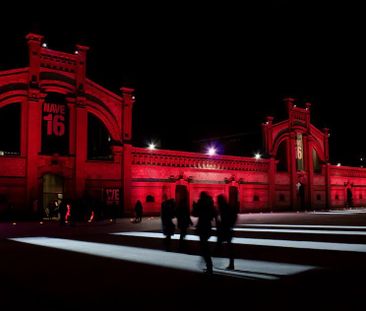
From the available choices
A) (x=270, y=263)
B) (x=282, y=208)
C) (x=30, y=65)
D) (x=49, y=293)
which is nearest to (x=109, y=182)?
(x=30, y=65)

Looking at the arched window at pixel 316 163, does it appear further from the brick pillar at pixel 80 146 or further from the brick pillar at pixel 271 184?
the brick pillar at pixel 80 146

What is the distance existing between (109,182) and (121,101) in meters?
6.85

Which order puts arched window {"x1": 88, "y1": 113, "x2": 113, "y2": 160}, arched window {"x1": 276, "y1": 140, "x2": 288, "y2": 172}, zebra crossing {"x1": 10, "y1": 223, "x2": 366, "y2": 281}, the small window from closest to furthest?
zebra crossing {"x1": 10, "y1": 223, "x2": 366, "y2": 281}, arched window {"x1": 88, "y1": 113, "x2": 113, "y2": 160}, the small window, arched window {"x1": 276, "y1": 140, "x2": 288, "y2": 172}

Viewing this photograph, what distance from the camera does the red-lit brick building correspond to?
32.5 meters

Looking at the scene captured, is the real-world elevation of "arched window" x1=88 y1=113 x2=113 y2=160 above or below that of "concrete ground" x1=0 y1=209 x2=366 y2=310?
above

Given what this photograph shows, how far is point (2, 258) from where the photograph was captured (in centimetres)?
1293

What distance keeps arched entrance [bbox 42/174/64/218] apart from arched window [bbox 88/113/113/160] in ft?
10.9

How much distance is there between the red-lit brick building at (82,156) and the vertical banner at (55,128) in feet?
0.23

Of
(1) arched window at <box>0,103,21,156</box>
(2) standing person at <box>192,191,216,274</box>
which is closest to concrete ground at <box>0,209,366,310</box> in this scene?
(2) standing person at <box>192,191,216,274</box>

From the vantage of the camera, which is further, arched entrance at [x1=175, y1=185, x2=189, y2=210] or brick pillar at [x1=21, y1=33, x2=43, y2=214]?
arched entrance at [x1=175, y1=185, x2=189, y2=210]

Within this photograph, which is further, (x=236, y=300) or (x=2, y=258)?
(x=2, y=258)

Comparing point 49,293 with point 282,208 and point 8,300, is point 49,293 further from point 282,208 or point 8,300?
point 282,208

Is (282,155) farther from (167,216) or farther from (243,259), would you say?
(243,259)

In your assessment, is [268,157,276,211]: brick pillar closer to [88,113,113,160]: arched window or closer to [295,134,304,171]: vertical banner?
[295,134,304,171]: vertical banner
